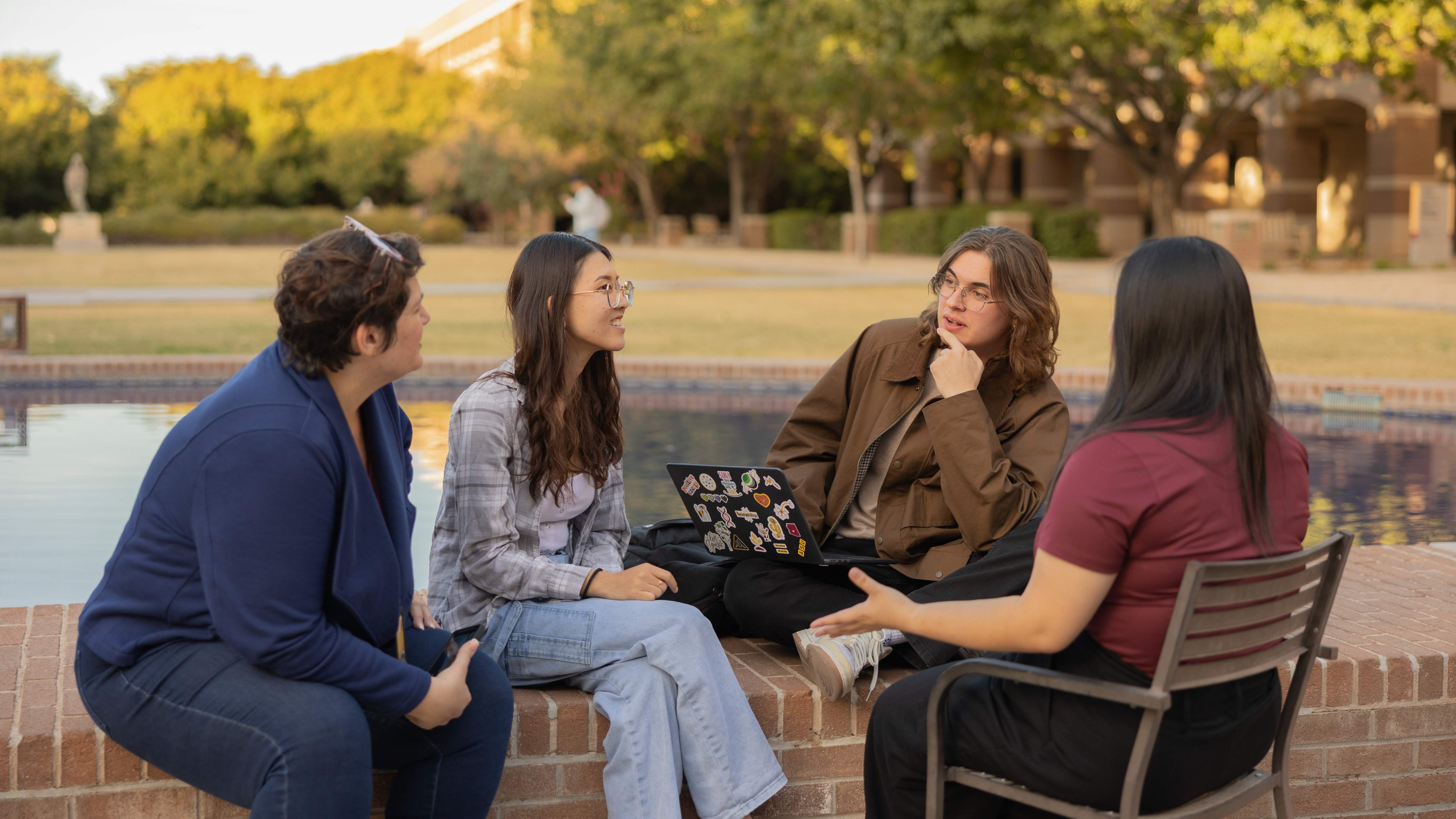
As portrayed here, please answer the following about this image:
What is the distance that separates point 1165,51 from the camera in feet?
80.4

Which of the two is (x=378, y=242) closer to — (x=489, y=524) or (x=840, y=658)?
(x=489, y=524)

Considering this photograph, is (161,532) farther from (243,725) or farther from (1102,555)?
(1102,555)

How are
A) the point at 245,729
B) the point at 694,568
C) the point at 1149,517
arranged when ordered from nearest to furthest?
the point at 1149,517 → the point at 245,729 → the point at 694,568

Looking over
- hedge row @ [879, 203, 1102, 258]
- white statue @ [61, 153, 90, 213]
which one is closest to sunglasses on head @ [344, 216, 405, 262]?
hedge row @ [879, 203, 1102, 258]

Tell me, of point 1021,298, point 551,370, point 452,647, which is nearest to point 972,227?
point 1021,298

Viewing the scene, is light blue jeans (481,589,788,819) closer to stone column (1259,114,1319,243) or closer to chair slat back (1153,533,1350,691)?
chair slat back (1153,533,1350,691)

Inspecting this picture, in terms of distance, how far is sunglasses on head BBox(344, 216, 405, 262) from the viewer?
7.67ft

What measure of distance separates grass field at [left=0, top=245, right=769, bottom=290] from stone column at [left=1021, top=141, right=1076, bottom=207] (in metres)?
12.8

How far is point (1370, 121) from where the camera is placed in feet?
97.7

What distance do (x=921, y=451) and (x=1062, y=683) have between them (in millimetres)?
1233

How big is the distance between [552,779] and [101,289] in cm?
2158

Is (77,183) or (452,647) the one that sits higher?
(77,183)

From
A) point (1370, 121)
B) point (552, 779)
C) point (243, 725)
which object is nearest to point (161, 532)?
point (243, 725)

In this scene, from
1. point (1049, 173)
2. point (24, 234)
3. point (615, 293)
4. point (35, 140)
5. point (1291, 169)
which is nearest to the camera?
point (615, 293)
